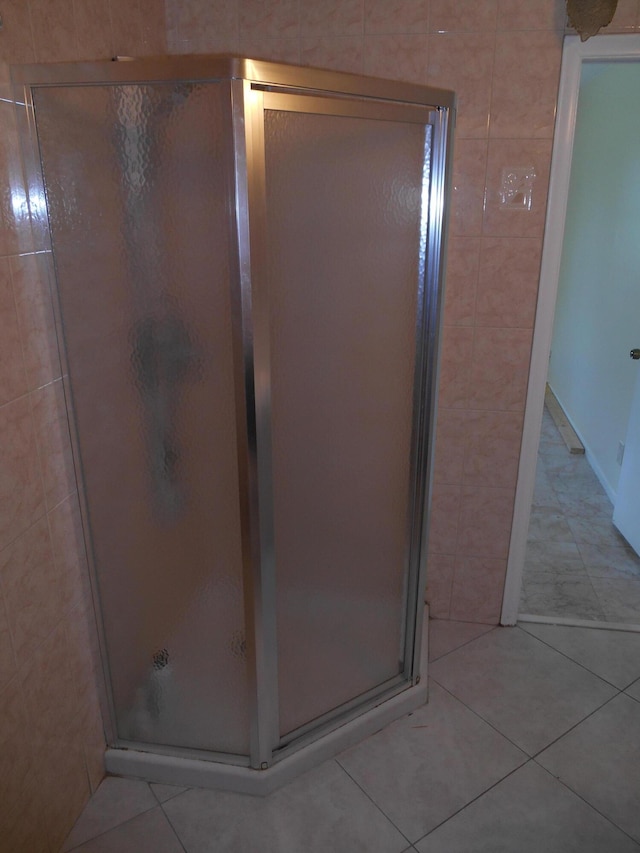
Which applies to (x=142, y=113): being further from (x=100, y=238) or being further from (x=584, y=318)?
(x=584, y=318)

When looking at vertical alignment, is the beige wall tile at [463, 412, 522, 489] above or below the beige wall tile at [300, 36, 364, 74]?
below

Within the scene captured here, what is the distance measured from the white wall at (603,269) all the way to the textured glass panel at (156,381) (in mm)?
2252

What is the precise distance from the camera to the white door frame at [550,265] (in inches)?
65.9

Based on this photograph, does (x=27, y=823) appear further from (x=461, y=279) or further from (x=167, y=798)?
(x=461, y=279)

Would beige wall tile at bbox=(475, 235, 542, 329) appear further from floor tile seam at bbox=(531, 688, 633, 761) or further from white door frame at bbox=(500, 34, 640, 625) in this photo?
floor tile seam at bbox=(531, 688, 633, 761)

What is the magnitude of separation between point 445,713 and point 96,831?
102 centimetres

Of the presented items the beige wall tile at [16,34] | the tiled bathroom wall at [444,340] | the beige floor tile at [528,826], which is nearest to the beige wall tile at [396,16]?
the tiled bathroom wall at [444,340]

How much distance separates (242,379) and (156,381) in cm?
21

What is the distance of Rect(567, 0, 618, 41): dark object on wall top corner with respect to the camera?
1.56 meters

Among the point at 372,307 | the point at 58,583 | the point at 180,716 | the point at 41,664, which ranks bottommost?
the point at 180,716

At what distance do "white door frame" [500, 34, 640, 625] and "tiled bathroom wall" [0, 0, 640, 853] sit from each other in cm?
3

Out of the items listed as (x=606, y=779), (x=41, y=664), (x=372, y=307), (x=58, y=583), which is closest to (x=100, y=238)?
(x=372, y=307)

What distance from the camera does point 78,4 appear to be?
130 cm

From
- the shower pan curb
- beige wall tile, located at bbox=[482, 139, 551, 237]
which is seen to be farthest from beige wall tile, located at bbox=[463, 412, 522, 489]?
the shower pan curb
